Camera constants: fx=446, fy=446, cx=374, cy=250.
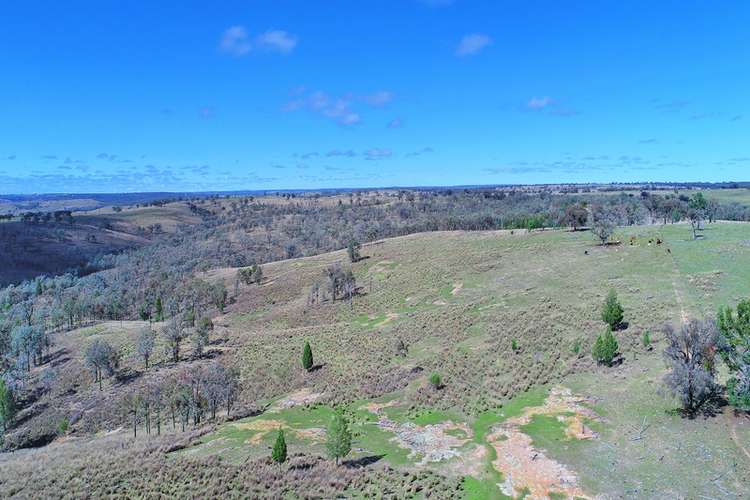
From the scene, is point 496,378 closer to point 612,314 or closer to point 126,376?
point 612,314

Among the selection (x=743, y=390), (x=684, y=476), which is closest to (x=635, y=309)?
(x=743, y=390)

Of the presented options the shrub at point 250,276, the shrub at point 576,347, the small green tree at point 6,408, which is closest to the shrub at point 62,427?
the small green tree at point 6,408

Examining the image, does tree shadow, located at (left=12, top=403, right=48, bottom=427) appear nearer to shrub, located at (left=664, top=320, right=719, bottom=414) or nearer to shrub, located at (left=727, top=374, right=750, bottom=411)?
shrub, located at (left=664, top=320, right=719, bottom=414)

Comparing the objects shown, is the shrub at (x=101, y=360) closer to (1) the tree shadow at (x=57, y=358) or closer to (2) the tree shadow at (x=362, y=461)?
(1) the tree shadow at (x=57, y=358)

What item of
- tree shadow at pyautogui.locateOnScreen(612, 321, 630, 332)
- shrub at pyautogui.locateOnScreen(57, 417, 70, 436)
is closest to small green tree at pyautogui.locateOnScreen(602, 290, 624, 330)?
tree shadow at pyautogui.locateOnScreen(612, 321, 630, 332)

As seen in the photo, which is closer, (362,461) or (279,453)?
(279,453)

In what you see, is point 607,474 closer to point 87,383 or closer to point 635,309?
point 635,309

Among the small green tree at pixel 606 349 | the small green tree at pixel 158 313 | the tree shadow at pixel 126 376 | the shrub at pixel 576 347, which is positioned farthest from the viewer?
the small green tree at pixel 158 313

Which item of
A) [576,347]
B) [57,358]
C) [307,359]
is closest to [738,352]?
[576,347]

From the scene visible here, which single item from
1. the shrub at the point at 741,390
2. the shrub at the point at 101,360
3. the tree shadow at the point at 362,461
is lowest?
the shrub at the point at 101,360
